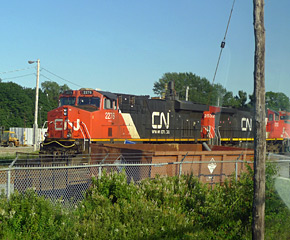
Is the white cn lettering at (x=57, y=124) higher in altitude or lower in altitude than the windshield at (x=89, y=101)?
lower

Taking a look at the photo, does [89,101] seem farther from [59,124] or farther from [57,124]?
[57,124]

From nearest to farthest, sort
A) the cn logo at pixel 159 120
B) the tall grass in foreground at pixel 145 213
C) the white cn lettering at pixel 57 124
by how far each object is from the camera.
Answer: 1. the tall grass in foreground at pixel 145 213
2. the white cn lettering at pixel 57 124
3. the cn logo at pixel 159 120

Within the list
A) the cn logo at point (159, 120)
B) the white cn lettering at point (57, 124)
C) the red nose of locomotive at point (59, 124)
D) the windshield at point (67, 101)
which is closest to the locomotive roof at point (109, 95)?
the windshield at point (67, 101)

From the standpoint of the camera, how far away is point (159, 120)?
68.5 feet

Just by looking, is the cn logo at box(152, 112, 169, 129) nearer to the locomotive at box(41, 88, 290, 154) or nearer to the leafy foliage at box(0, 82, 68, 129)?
the locomotive at box(41, 88, 290, 154)

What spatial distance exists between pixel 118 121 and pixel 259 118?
13.7 meters

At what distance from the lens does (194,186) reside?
9.07 m

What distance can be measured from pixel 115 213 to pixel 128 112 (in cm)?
1223

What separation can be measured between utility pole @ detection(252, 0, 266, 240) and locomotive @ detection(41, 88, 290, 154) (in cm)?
1002

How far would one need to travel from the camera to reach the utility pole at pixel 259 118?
553cm

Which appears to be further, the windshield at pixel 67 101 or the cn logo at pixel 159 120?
the cn logo at pixel 159 120

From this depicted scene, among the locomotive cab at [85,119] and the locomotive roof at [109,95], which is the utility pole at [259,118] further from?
the locomotive roof at [109,95]

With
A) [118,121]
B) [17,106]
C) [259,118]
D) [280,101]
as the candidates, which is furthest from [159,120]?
[17,106]

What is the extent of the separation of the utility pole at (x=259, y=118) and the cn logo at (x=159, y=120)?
48.6ft
